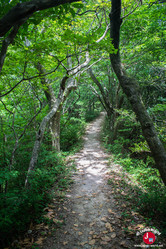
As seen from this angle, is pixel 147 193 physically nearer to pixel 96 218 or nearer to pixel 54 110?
pixel 96 218

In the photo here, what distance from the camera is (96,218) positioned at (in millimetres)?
3191

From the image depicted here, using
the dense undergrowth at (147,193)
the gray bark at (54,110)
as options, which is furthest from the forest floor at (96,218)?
the gray bark at (54,110)

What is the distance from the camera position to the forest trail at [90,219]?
249 cm

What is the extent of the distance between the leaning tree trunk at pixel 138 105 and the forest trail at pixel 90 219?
158 cm

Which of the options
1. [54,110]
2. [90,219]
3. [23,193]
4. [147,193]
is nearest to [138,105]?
[147,193]

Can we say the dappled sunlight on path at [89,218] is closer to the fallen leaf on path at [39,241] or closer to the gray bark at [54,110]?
the fallen leaf on path at [39,241]

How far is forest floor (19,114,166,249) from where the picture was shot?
2492mm

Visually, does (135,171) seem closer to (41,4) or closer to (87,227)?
(87,227)

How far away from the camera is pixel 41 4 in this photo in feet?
4.70

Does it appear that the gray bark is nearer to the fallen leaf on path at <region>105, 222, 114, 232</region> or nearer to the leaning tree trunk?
the leaning tree trunk

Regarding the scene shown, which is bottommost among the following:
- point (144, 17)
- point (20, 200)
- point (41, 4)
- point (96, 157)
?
→ point (96, 157)

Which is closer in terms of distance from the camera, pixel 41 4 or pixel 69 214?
pixel 41 4

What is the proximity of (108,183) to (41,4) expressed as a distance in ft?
16.7

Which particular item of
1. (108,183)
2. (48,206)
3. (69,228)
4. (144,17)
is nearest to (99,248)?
(69,228)
